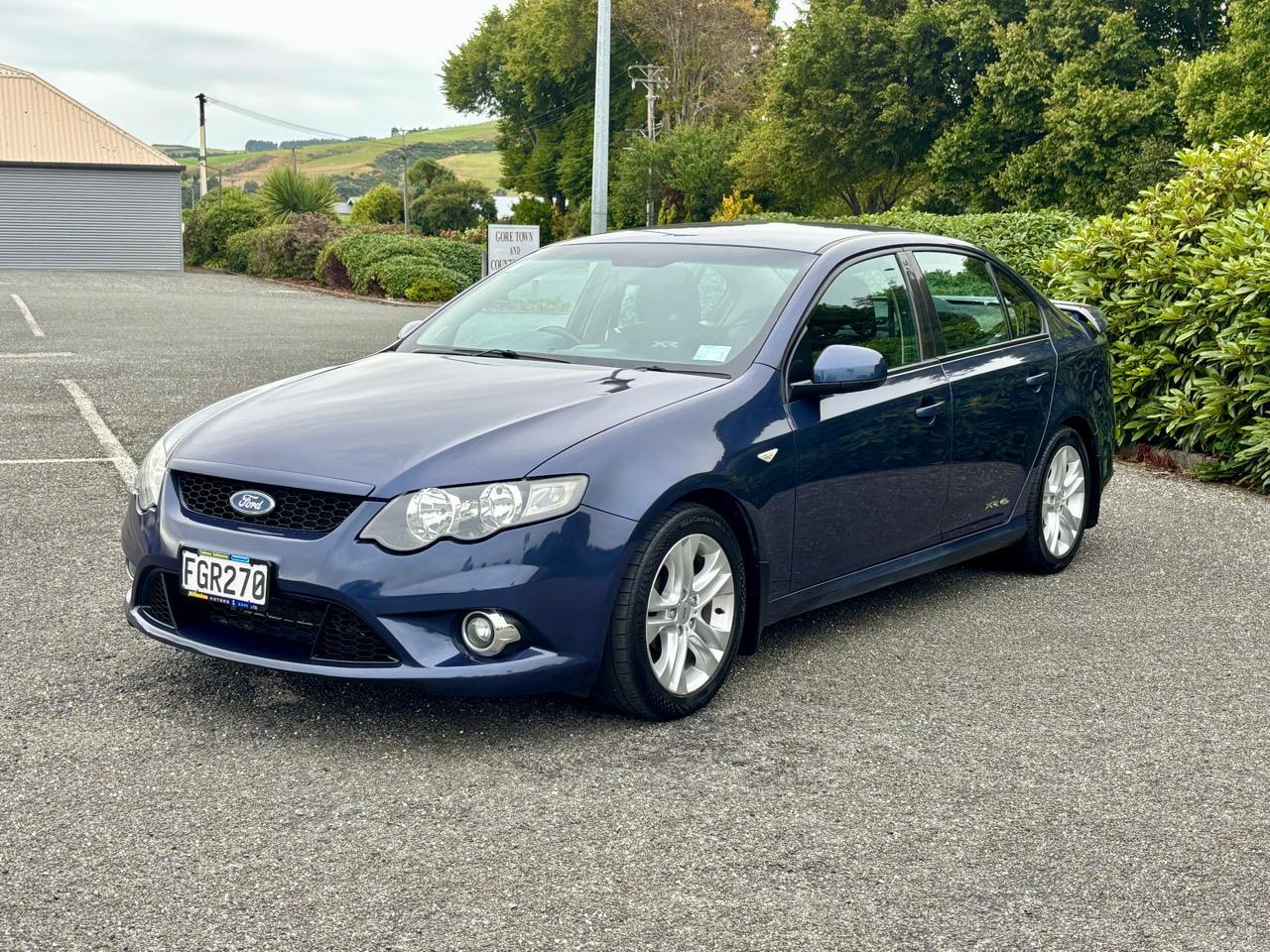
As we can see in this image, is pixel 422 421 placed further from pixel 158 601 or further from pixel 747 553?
pixel 747 553

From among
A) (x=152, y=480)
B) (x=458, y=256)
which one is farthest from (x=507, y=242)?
(x=152, y=480)

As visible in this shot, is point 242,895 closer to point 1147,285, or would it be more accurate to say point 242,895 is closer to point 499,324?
point 499,324

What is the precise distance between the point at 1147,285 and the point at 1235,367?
0.95 metres

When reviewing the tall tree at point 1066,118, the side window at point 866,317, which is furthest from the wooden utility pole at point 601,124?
the tall tree at point 1066,118

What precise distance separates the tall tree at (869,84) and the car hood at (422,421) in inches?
1834

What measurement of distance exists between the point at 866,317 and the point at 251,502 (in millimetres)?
2488

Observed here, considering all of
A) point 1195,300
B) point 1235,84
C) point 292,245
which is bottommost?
point 292,245

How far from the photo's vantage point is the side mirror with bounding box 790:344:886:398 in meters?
5.06

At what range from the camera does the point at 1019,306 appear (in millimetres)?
6758

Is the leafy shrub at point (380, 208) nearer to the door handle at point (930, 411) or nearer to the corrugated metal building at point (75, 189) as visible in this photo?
the corrugated metal building at point (75, 189)

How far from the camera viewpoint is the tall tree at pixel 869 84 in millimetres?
49438

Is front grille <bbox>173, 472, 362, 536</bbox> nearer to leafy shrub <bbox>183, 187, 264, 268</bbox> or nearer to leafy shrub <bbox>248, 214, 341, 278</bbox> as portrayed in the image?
leafy shrub <bbox>248, 214, 341, 278</bbox>

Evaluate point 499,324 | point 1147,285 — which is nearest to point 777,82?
point 1147,285

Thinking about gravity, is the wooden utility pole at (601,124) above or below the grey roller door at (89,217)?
above
